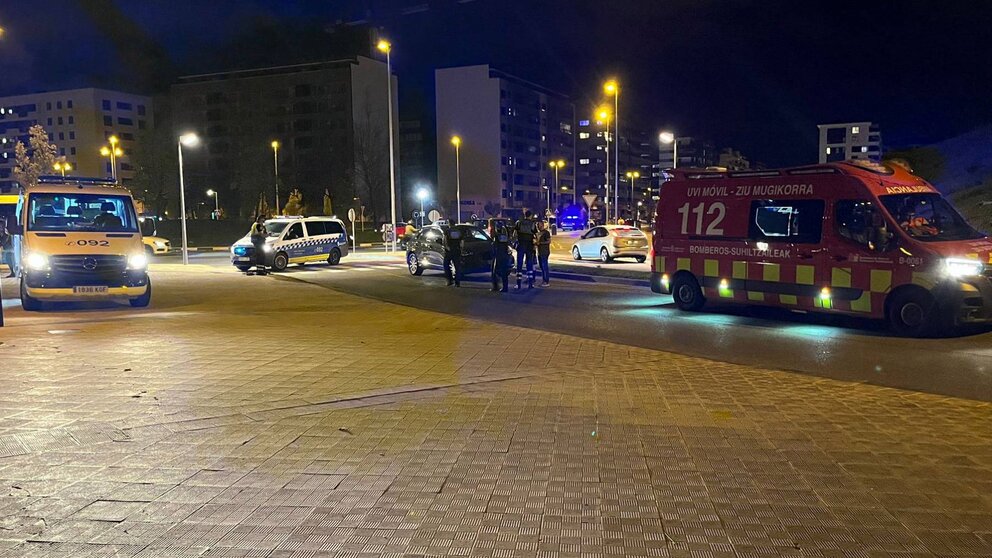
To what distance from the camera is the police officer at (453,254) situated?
65.5 ft

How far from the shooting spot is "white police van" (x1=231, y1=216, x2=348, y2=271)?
984 inches

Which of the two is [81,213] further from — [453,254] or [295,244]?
[295,244]

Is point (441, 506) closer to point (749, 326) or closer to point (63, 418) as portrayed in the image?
point (63, 418)

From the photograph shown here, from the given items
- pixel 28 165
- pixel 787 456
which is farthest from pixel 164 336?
pixel 28 165

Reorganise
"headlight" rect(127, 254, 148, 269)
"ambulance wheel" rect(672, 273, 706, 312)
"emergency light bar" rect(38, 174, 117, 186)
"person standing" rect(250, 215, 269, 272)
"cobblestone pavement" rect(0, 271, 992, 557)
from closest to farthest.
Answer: "cobblestone pavement" rect(0, 271, 992, 557)
"ambulance wheel" rect(672, 273, 706, 312)
"headlight" rect(127, 254, 148, 269)
"emergency light bar" rect(38, 174, 117, 186)
"person standing" rect(250, 215, 269, 272)

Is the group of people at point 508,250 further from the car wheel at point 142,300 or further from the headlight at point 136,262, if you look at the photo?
the headlight at point 136,262

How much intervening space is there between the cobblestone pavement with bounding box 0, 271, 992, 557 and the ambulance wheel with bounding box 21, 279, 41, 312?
5627 mm

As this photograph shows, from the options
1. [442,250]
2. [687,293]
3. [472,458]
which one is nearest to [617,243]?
[442,250]

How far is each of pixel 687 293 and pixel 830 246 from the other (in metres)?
3.18

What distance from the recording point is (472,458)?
216 inches

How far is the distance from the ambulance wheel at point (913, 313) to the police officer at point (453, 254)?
37.4 ft

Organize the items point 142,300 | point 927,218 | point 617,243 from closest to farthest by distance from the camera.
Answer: point 927,218 < point 142,300 < point 617,243

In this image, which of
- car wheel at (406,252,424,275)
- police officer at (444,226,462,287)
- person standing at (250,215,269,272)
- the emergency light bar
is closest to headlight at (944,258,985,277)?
police officer at (444,226,462,287)

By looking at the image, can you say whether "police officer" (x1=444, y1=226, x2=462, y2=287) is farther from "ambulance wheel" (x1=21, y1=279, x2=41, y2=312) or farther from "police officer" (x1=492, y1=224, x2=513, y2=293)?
"ambulance wheel" (x1=21, y1=279, x2=41, y2=312)
